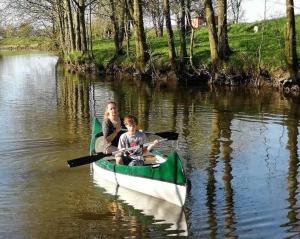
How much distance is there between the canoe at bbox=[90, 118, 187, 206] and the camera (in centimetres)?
878

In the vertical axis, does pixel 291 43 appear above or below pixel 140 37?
below

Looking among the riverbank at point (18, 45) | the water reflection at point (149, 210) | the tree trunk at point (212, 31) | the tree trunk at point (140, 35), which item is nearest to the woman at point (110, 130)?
the water reflection at point (149, 210)

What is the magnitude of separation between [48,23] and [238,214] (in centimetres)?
5836

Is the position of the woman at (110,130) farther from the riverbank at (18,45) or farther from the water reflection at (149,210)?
the riverbank at (18,45)

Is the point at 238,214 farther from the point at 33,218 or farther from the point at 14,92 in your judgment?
the point at 14,92

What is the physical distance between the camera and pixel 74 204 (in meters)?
9.50

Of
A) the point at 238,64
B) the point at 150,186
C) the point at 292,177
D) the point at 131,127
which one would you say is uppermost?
the point at 238,64

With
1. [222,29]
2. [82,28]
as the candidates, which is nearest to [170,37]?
[222,29]

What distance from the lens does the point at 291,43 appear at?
23.7m

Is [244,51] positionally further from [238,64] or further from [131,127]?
[131,127]

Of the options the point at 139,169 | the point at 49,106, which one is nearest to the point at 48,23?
the point at 49,106

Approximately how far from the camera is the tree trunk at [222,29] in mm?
27250

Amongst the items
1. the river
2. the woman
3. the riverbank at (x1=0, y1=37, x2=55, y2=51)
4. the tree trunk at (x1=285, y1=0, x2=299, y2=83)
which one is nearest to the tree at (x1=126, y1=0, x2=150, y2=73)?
the river

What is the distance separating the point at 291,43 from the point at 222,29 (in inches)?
186
